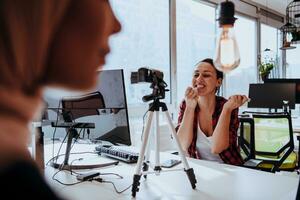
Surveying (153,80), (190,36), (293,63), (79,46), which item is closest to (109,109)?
(153,80)

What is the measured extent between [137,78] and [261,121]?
1.72m

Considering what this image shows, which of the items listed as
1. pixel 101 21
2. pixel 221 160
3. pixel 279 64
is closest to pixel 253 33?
pixel 279 64

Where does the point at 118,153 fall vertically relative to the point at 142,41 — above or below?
below

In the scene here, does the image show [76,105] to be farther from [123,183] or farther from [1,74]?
[1,74]

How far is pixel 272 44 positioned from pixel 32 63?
241 inches

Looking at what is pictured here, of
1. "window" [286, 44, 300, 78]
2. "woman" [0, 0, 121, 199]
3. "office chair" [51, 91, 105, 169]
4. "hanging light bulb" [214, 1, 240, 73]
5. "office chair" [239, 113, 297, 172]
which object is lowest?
"office chair" [239, 113, 297, 172]

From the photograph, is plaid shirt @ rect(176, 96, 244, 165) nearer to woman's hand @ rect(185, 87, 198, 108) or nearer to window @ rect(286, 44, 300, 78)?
woman's hand @ rect(185, 87, 198, 108)

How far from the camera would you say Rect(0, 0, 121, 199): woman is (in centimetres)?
23

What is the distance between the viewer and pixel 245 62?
4.91 meters

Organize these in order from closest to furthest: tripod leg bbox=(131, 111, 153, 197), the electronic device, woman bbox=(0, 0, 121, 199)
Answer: woman bbox=(0, 0, 121, 199) < tripod leg bbox=(131, 111, 153, 197) < the electronic device

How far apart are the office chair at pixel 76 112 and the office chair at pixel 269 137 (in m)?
1.41

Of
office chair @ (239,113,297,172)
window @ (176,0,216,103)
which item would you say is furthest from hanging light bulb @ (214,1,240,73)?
window @ (176,0,216,103)

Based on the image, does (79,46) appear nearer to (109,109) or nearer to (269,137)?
(109,109)

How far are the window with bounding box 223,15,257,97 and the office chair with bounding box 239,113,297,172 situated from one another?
1973 mm
